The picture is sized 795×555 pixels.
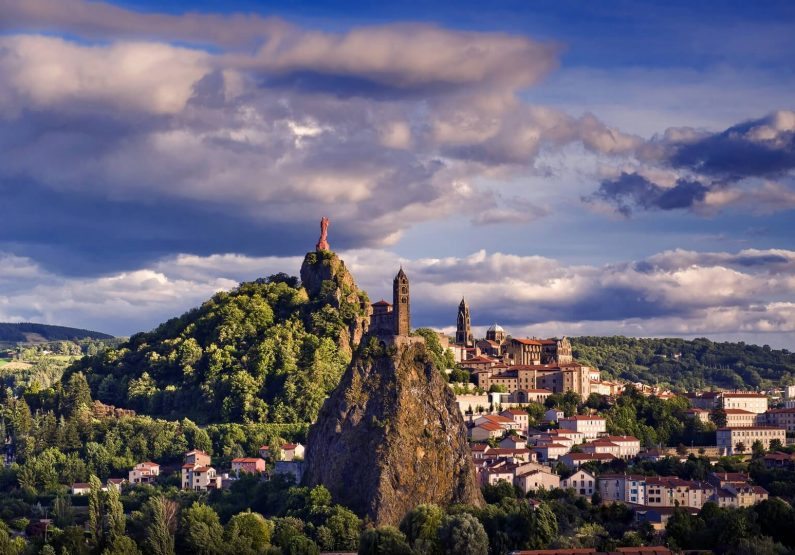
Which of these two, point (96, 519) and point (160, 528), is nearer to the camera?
point (160, 528)

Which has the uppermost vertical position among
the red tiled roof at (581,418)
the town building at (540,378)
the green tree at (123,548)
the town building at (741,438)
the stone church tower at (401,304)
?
the stone church tower at (401,304)

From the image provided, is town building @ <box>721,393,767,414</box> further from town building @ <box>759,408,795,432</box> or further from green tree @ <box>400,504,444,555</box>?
green tree @ <box>400,504,444,555</box>

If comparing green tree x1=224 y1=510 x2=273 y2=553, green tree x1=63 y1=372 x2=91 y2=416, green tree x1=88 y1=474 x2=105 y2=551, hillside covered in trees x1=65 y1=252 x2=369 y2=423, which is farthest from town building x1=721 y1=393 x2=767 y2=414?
green tree x1=88 y1=474 x2=105 y2=551

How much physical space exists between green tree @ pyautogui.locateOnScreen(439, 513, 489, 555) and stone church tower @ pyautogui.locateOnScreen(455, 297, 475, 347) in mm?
69076

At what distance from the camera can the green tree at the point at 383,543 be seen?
7494 cm

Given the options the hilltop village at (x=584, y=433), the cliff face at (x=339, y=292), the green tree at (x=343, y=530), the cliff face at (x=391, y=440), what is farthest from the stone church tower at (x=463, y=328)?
the green tree at (x=343, y=530)

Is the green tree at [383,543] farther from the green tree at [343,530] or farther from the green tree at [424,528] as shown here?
the green tree at [343,530]

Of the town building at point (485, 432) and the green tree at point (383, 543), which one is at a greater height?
the town building at point (485, 432)

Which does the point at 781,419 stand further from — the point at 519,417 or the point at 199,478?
the point at 199,478

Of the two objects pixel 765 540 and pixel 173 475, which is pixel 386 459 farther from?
pixel 765 540

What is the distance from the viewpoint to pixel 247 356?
130 m

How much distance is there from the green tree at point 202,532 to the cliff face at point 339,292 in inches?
1984

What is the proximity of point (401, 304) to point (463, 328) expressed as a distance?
42425 mm

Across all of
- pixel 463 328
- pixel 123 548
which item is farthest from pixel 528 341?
pixel 123 548
